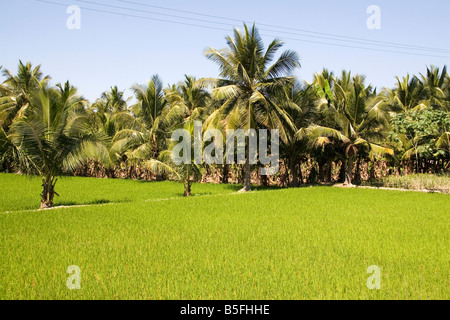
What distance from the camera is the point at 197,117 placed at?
19.0m

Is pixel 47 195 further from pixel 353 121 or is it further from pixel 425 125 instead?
pixel 425 125

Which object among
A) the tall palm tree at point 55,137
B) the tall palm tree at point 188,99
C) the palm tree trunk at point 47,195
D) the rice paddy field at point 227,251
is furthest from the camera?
the tall palm tree at point 188,99

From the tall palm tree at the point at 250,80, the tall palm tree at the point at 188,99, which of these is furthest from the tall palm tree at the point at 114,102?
the tall palm tree at the point at 250,80

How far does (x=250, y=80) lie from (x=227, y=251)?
10.3m

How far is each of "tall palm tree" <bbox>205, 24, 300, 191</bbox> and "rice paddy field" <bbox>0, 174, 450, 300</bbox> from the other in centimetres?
519

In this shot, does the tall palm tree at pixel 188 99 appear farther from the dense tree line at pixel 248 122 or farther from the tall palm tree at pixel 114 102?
the tall palm tree at pixel 114 102

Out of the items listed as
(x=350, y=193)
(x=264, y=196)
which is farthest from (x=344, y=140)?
(x=264, y=196)

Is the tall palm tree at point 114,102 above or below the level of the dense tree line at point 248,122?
→ above

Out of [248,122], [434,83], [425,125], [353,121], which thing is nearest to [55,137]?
[248,122]

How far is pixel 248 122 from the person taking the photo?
14.1 m

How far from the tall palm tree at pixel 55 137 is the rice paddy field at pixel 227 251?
1699 millimetres

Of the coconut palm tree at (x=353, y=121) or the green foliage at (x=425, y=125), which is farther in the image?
the coconut palm tree at (x=353, y=121)

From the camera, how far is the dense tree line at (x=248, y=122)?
1071 cm
